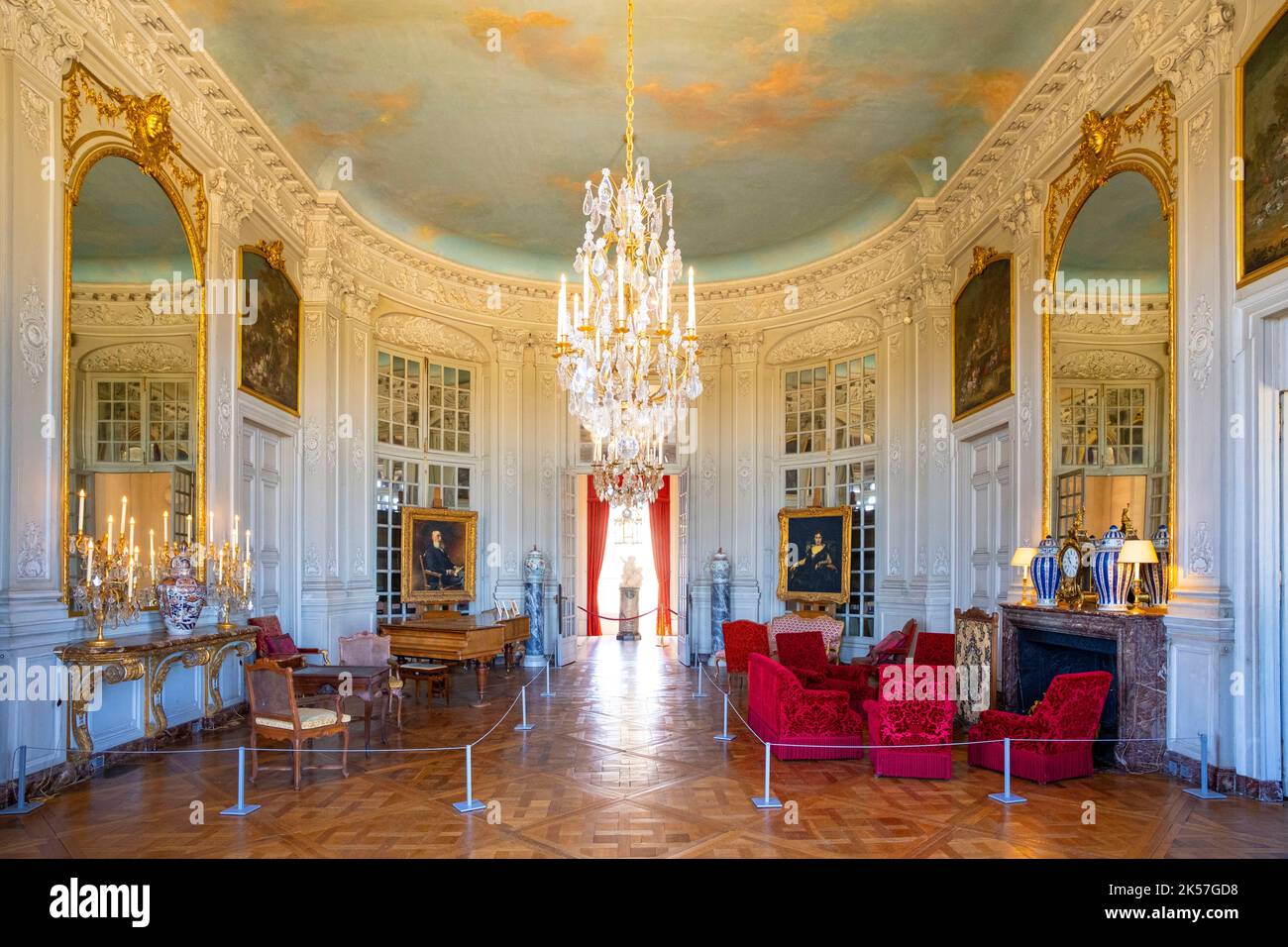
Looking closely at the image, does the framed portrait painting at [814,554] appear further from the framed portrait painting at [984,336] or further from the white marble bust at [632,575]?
the white marble bust at [632,575]

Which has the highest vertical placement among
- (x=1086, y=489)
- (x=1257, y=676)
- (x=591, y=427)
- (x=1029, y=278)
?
(x=1029, y=278)

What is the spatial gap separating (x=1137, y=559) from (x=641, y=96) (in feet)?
21.3

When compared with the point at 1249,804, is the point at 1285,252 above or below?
above

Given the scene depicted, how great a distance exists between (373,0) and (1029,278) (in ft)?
21.7

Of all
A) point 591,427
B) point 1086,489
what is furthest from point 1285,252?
point 591,427

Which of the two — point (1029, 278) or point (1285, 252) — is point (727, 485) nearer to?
point (1029, 278)

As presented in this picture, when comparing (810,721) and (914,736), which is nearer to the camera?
(914,736)

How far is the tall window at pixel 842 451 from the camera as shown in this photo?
1228 cm

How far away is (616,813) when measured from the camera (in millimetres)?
5316

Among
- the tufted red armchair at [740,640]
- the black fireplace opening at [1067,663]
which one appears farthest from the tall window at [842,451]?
the black fireplace opening at [1067,663]

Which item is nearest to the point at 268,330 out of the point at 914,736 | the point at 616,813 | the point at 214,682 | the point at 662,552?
the point at 214,682

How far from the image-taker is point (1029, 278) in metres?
8.39

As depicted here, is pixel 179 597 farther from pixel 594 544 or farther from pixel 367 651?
pixel 594 544

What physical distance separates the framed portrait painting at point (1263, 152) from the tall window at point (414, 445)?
34.1 feet
